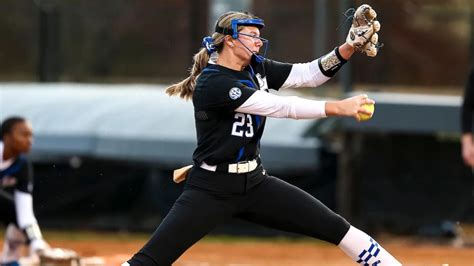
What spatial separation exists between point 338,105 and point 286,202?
772mm

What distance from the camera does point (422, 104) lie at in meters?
15.9

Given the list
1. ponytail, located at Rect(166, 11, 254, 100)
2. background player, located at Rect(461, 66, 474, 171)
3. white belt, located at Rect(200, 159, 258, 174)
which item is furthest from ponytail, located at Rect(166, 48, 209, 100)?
background player, located at Rect(461, 66, 474, 171)

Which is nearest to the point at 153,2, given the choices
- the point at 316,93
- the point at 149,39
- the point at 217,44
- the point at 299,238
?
the point at 149,39

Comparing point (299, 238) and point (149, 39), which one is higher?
point (149, 39)

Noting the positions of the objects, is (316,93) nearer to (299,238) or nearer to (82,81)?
(299,238)

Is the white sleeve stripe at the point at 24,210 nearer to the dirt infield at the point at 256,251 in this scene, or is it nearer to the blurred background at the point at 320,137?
the dirt infield at the point at 256,251

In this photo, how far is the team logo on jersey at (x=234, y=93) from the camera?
6.83 meters

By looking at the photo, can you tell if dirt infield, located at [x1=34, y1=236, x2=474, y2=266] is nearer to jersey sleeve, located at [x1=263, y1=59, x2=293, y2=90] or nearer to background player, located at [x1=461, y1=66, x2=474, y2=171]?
background player, located at [x1=461, y1=66, x2=474, y2=171]

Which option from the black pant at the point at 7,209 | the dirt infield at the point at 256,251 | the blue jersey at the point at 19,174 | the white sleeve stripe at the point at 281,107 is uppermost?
the white sleeve stripe at the point at 281,107

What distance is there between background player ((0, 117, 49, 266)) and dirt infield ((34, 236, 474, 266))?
147 centimetres

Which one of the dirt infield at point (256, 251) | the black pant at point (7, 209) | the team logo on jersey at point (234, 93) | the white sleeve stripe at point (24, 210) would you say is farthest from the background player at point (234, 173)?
the dirt infield at point (256, 251)

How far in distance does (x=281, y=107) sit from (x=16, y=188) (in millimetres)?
4859

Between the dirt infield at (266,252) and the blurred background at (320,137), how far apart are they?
76cm

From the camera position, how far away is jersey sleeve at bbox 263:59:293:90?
744cm
